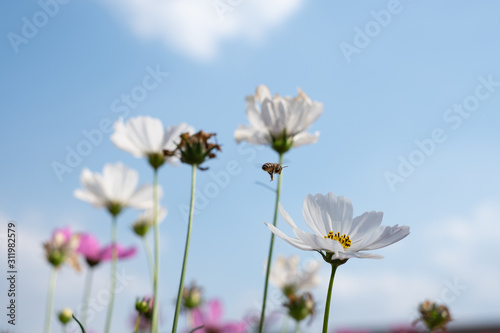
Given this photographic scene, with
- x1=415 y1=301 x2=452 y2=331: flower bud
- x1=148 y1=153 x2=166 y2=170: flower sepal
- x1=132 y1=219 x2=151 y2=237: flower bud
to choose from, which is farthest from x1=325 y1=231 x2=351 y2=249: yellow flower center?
x1=132 y1=219 x2=151 y2=237: flower bud

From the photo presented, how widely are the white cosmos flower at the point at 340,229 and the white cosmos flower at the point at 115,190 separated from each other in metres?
0.83

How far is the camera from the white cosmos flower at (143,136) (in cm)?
107

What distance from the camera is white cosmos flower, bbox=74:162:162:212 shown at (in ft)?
4.34

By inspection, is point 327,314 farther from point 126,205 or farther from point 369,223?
point 126,205

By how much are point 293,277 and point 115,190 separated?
27.3 inches

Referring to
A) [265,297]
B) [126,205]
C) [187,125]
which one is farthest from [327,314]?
[126,205]

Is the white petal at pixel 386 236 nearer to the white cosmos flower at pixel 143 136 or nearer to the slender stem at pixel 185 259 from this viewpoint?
the slender stem at pixel 185 259

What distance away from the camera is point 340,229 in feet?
1.91

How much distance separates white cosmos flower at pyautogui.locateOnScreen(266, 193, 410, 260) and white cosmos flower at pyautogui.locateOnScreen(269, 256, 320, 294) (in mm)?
1166

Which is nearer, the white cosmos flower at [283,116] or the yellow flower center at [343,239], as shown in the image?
the yellow flower center at [343,239]

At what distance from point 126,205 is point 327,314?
973mm

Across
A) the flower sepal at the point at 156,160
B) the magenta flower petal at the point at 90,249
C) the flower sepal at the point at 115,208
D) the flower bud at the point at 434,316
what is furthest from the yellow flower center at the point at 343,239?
the magenta flower petal at the point at 90,249

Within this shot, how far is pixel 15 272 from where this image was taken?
989 mm

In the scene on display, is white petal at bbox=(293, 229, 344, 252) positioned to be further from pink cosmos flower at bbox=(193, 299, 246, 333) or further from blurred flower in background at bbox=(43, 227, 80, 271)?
blurred flower in background at bbox=(43, 227, 80, 271)
